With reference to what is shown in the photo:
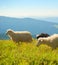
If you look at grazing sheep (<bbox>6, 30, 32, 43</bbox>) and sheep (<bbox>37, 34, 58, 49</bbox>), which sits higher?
sheep (<bbox>37, 34, 58, 49</bbox>)

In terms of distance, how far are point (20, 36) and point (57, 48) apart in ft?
16.0

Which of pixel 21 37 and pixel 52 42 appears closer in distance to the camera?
pixel 52 42

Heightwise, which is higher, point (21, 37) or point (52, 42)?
point (52, 42)

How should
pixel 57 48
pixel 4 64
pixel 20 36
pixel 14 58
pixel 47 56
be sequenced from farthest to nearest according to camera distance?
pixel 20 36, pixel 57 48, pixel 47 56, pixel 14 58, pixel 4 64

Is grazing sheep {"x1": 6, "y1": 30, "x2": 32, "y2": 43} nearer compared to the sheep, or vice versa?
the sheep

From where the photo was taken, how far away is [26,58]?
11.5 metres

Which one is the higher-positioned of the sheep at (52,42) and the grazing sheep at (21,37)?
the sheep at (52,42)

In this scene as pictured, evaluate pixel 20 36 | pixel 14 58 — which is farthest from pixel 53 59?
pixel 20 36

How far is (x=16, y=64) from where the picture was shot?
10.5 meters

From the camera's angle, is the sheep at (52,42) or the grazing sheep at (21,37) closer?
the sheep at (52,42)

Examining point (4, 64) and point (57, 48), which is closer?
point (4, 64)

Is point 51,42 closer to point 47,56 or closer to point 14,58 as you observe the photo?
point 47,56

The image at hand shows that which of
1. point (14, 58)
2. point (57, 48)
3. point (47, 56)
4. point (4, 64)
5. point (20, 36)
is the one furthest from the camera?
point (20, 36)

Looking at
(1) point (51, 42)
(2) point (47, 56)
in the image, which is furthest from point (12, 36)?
(2) point (47, 56)
